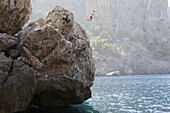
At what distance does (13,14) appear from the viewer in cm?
1162

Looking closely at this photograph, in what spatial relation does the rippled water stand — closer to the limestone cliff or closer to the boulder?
the boulder

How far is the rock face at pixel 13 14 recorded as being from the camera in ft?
35.9

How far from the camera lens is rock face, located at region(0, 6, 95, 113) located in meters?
9.16

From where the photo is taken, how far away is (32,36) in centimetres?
1028

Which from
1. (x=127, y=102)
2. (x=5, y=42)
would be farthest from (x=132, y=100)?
(x=5, y=42)

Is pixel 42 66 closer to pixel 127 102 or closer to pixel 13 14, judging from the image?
pixel 13 14

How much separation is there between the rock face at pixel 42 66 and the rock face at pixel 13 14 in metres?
1.04

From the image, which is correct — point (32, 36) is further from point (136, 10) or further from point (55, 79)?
point (136, 10)

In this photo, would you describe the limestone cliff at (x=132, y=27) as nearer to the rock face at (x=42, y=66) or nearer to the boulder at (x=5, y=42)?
the rock face at (x=42, y=66)

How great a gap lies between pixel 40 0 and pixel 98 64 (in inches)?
3836

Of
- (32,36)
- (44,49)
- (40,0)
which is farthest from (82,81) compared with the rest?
(40,0)

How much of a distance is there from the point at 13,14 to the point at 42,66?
4682mm

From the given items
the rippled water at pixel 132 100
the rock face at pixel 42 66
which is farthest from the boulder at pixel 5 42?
the rippled water at pixel 132 100

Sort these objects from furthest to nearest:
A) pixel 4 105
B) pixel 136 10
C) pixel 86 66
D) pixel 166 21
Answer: pixel 136 10
pixel 166 21
pixel 86 66
pixel 4 105
